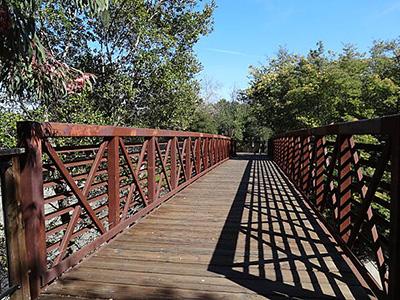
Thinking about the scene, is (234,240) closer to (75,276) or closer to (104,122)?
(75,276)

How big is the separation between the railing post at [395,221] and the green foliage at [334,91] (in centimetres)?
1237

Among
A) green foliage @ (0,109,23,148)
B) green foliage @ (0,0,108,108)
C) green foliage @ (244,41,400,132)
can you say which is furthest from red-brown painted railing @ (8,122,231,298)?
green foliage @ (244,41,400,132)

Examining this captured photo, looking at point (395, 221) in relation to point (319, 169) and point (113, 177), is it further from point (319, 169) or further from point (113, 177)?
point (319, 169)

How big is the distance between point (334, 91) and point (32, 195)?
1585cm

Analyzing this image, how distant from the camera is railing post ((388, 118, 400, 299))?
1.57m

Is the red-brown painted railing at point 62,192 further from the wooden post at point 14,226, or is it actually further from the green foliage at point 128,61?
the green foliage at point 128,61

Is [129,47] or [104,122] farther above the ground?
[129,47]

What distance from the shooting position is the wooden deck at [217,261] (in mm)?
1983

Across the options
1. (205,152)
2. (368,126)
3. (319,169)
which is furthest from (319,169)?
(205,152)

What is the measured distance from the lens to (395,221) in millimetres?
1589

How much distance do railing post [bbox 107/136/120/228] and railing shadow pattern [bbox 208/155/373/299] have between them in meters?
0.96

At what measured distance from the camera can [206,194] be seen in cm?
528

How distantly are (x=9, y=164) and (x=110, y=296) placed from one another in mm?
924

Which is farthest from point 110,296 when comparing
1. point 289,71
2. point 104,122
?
point 289,71
